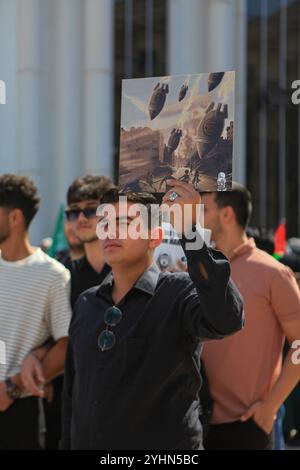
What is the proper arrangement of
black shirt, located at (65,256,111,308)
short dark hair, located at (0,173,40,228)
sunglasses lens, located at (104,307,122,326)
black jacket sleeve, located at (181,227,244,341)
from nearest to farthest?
black jacket sleeve, located at (181,227,244,341), sunglasses lens, located at (104,307,122,326), short dark hair, located at (0,173,40,228), black shirt, located at (65,256,111,308)

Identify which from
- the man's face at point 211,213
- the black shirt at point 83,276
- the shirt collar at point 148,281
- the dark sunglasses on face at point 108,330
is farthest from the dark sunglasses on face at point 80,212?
the dark sunglasses on face at point 108,330

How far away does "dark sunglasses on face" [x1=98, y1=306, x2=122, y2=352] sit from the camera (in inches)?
96.0

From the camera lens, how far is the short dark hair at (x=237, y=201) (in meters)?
3.28

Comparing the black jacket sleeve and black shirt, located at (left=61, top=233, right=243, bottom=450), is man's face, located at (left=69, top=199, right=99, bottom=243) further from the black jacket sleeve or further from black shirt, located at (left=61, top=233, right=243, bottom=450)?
the black jacket sleeve

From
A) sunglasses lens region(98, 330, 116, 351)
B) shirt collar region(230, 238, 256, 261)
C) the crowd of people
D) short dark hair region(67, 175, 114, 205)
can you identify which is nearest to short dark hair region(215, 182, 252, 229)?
the crowd of people

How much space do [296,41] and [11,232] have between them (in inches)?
438

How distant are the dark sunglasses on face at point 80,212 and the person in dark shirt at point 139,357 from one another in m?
1.12

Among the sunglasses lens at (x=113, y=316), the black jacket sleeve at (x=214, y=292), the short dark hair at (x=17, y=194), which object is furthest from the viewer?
the short dark hair at (x=17, y=194)

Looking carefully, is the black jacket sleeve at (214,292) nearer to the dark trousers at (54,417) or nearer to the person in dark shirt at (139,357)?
the person in dark shirt at (139,357)

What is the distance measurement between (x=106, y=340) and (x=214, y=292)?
20.6 inches

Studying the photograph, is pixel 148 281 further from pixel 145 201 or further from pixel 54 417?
pixel 54 417

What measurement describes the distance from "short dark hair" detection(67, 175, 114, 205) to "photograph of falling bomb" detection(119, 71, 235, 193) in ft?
4.75

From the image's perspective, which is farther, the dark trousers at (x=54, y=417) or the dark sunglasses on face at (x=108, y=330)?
the dark trousers at (x=54, y=417)

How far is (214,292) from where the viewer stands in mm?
2109
